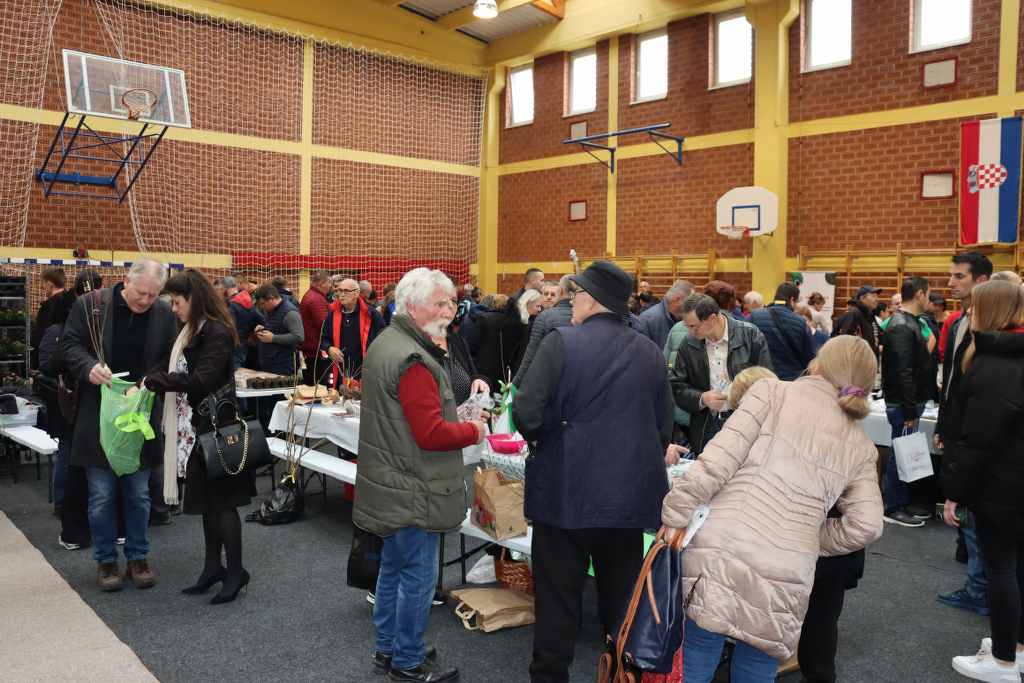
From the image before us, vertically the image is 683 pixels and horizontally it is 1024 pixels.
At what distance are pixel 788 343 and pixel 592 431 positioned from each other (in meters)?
2.90

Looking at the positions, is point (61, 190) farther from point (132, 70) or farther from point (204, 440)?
point (204, 440)

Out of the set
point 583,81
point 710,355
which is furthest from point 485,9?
point 710,355

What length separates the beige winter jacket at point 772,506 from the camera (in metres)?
1.89

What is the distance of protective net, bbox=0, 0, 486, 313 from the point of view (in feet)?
31.5

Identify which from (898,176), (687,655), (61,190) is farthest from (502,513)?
(61,190)

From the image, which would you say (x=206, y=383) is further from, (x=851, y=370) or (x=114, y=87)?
(x=114, y=87)

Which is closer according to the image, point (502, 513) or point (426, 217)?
point (502, 513)

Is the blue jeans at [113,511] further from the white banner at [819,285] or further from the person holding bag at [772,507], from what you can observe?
the white banner at [819,285]

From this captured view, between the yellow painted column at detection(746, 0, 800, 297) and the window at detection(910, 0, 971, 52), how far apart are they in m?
1.55

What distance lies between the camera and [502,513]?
3074 millimetres

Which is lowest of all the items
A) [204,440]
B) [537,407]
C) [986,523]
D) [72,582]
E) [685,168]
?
[72,582]

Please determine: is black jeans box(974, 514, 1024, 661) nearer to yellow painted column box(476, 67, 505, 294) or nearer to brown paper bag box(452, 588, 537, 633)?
→ brown paper bag box(452, 588, 537, 633)

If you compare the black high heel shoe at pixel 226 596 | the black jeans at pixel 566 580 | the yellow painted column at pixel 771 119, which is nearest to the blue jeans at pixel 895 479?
the black jeans at pixel 566 580

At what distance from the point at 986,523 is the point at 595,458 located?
1524 mm
